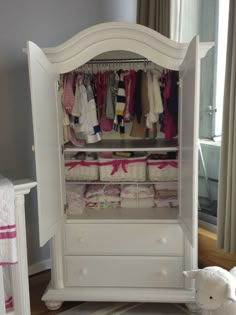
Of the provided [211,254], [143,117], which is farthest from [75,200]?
[211,254]

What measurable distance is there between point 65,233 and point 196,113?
116 cm

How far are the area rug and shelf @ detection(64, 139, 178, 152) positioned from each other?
1039 mm

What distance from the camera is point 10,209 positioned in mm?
1614

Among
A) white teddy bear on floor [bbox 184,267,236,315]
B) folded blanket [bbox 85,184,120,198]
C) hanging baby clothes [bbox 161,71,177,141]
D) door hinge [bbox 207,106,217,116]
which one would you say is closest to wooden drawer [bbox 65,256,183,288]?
folded blanket [bbox 85,184,120,198]

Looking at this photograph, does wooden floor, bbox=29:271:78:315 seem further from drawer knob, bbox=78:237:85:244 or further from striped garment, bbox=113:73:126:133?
striped garment, bbox=113:73:126:133

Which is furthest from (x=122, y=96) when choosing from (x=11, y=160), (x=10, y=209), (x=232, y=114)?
(x=10, y=209)

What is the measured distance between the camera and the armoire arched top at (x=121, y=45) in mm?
2059

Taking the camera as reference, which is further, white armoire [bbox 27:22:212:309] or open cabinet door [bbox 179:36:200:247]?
white armoire [bbox 27:22:212:309]

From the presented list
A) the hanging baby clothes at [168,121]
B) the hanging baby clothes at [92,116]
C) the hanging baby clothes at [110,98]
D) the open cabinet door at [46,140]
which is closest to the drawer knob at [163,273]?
the open cabinet door at [46,140]

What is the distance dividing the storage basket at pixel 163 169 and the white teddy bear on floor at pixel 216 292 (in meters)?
0.85

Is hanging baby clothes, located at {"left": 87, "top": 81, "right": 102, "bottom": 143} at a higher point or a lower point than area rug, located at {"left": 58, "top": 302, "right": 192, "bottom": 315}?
higher

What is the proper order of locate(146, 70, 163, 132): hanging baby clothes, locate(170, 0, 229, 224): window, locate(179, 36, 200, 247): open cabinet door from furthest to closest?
locate(170, 0, 229, 224): window, locate(146, 70, 163, 132): hanging baby clothes, locate(179, 36, 200, 247): open cabinet door

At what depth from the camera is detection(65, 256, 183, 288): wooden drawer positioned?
7.56 feet

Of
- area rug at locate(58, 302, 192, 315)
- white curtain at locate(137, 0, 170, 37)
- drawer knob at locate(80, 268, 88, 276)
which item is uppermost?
white curtain at locate(137, 0, 170, 37)
